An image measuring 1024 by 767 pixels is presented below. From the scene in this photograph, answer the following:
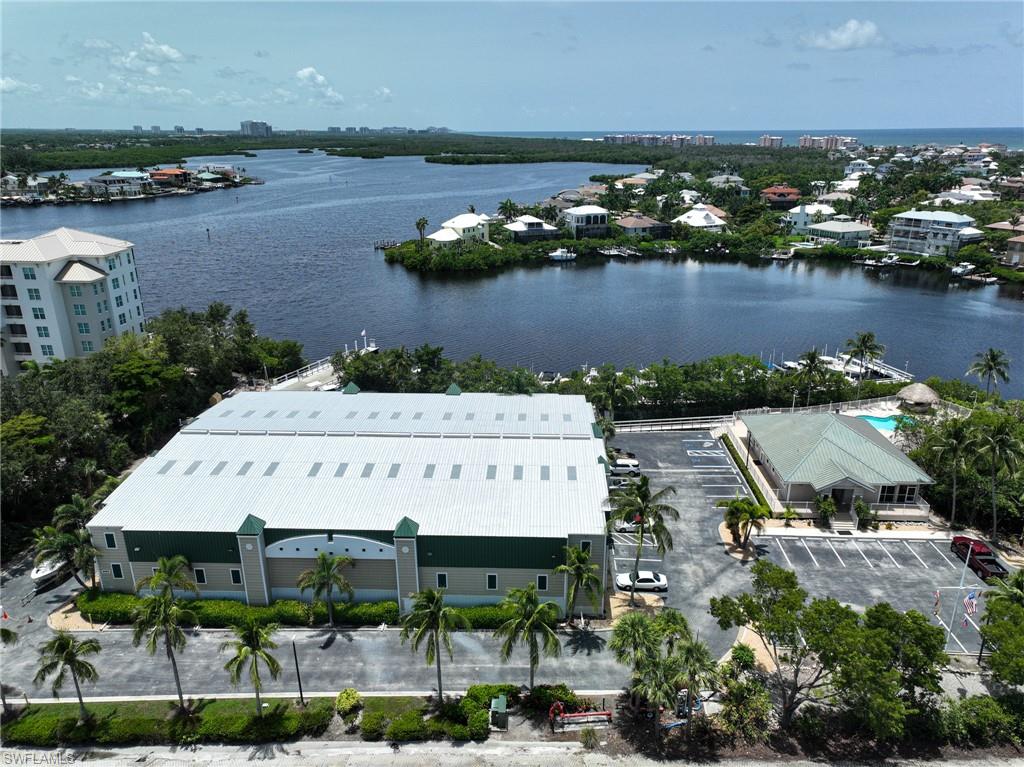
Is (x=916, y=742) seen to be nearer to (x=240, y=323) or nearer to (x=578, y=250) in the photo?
(x=240, y=323)

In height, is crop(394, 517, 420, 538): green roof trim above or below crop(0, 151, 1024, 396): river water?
above

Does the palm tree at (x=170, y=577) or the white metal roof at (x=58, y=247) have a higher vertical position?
the white metal roof at (x=58, y=247)

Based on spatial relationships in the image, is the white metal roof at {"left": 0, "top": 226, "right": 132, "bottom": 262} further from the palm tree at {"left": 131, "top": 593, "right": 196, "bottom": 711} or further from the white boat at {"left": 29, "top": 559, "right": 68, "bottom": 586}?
the palm tree at {"left": 131, "top": 593, "right": 196, "bottom": 711}

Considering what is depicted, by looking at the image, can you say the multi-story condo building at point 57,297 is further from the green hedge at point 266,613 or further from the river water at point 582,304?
the green hedge at point 266,613

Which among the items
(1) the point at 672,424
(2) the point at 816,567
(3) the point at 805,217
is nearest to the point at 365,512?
(2) the point at 816,567

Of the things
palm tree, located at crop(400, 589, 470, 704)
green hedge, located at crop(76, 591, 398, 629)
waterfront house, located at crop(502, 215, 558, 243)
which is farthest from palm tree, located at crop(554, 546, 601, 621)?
waterfront house, located at crop(502, 215, 558, 243)

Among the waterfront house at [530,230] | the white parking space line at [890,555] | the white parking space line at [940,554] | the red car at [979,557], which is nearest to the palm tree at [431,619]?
the white parking space line at [890,555]

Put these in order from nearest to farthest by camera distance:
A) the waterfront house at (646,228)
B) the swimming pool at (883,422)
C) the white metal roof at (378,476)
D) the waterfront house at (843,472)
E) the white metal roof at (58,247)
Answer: the white metal roof at (378,476)
the waterfront house at (843,472)
the swimming pool at (883,422)
the white metal roof at (58,247)
the waterfront house at (646,228)
